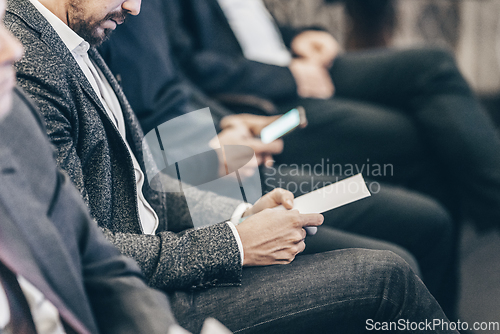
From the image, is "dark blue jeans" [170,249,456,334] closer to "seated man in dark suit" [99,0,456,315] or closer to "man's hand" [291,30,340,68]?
"seated man in dark suit" [99,0,456,315]

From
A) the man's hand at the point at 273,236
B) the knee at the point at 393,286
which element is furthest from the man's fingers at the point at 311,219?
the knee at the point at 393,286

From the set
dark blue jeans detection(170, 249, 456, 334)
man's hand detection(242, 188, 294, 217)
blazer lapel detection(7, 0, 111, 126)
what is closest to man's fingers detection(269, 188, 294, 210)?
man's hand detection(242, 188, 294, 217)

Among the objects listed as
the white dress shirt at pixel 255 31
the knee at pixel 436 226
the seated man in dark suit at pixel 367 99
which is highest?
the white dress shirt at pixel 255 31

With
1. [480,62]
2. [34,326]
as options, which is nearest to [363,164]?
[34,326]

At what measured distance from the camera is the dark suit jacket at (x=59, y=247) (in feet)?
1.38

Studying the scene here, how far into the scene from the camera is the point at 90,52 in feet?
2.50

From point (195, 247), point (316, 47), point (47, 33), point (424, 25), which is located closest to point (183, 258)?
point (195, 247)

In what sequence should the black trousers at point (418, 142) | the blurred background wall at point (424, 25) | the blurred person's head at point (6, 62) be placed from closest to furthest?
the blurred person's head at point (6, 62) < the black trousers at point (418, 142) < the blurred background wall at point (424, 25)

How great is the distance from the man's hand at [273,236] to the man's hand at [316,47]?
1.07 metres

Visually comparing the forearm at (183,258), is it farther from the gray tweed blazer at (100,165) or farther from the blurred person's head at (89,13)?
the blurred person's head at (89,13)

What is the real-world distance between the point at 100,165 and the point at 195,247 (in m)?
0.20

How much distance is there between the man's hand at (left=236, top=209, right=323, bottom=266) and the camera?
658 millimetres

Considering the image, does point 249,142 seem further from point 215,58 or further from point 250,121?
point 215,58

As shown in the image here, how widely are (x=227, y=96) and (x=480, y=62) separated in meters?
1.95
